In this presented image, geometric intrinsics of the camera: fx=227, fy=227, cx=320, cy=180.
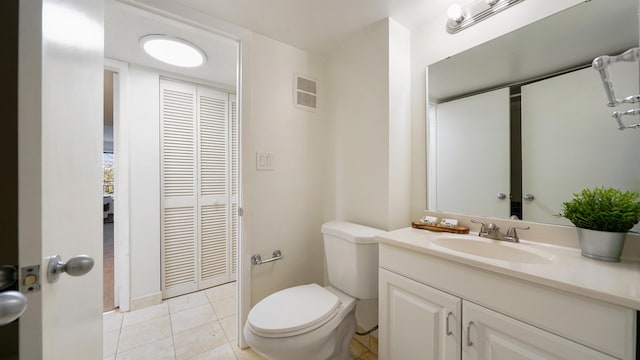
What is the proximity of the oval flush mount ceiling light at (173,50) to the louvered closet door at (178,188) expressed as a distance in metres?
0.36

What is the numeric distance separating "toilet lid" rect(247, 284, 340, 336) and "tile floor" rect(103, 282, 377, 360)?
520mm

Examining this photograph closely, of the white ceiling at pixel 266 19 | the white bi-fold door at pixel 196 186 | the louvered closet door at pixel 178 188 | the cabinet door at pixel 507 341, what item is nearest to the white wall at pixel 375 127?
the white ceiling at pixel 266 19

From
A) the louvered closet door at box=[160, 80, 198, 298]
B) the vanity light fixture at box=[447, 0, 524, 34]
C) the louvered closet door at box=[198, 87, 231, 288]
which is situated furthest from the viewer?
the louvered closet door at box=[198, 87, 231, 288]

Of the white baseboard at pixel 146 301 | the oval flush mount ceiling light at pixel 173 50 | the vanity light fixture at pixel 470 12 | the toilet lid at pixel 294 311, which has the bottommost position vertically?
the white baseboard at pixel 146 301

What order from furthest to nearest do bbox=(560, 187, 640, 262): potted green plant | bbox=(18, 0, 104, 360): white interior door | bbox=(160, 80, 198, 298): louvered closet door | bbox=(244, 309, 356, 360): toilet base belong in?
bbox=(160, 80, 198, 298): louvered closet door, bbox=(244, 309, 356, 360): toilet base, bbox=(560, 187, 640, 262): potted green plant, bbox=(18, 0, 104, 360): white interior door

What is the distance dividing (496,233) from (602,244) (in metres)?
0.34

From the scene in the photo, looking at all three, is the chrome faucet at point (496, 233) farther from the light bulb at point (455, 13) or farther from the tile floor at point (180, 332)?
the light bulb at point (455, 13)

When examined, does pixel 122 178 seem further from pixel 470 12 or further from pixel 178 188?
pixel 470 12

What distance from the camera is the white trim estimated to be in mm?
1874

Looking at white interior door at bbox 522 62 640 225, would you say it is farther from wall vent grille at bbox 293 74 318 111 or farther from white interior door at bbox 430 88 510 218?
wall vent grille at bbox 293 74 318 111

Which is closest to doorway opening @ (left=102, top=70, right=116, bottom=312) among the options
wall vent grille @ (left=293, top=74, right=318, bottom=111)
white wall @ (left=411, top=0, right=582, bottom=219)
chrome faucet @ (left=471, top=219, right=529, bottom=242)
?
wall vent grille @ (left=293, top=74, right=318, bottom=111)

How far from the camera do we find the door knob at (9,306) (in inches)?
13.3

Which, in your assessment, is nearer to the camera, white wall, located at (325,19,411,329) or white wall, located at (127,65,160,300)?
white wall, located at (325,19,411,329)

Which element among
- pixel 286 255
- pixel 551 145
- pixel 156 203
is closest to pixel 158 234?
pixel 156 203
